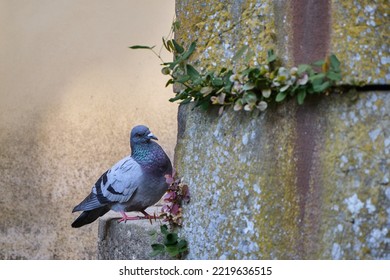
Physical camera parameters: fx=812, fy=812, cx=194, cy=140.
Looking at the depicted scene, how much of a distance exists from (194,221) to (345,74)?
0.47 meters

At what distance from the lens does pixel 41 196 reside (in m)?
3.70

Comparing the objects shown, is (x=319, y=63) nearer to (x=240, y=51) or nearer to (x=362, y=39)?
(x=362, y=39)

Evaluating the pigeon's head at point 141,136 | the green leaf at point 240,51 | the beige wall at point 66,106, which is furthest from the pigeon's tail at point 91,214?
the beige wall at point 66,106

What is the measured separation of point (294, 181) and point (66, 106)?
2.39 metres

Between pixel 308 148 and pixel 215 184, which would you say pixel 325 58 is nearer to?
pixel 308 148

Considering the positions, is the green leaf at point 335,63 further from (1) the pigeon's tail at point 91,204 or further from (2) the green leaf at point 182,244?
(1) the pigeon's tail at point 91,204

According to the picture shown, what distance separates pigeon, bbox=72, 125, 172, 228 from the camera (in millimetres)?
2033

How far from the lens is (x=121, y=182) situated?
2.08m

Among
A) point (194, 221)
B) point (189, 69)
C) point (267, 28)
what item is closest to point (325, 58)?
point (267, 28)

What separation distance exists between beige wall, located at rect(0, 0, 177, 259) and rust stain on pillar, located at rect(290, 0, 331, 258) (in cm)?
224

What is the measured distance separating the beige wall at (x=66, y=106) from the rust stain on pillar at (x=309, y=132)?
7.34ft

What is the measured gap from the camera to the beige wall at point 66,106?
3.65 meters

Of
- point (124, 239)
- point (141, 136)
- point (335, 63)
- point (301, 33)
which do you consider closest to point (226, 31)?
point (301, 33)

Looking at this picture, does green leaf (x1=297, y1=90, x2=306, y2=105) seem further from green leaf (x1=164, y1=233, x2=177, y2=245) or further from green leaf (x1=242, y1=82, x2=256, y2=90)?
green leaf (x1=164, y1=233, x2=177, y2=245)
